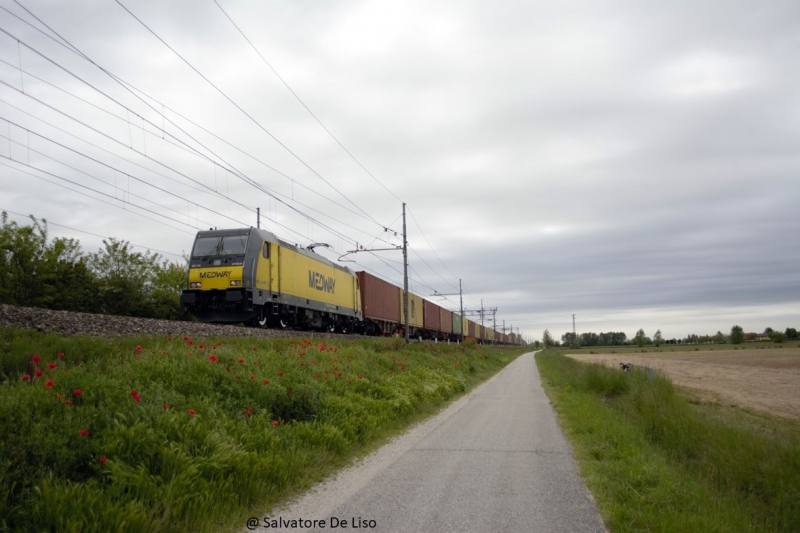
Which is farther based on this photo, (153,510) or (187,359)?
(187,359)

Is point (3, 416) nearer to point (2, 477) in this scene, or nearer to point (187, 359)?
point (2, 477)

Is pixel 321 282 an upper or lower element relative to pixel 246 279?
upper

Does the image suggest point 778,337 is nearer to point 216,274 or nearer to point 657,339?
point 657,339

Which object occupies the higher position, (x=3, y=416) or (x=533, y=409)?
(x=3, y=416)

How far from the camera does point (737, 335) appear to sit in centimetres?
11994

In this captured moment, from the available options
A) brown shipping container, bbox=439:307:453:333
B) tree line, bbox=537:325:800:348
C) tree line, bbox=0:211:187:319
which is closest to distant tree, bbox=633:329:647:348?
tree line, bbox=537:325:800:348

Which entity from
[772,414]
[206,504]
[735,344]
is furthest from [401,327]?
[735,344]

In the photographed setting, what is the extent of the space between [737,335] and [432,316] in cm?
10381

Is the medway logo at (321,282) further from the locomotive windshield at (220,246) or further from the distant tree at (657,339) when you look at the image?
the distant tree at (657,339)

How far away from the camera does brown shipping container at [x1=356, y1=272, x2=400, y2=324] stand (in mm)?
32125

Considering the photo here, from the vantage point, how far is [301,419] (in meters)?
7.90

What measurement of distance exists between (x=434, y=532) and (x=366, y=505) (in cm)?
93

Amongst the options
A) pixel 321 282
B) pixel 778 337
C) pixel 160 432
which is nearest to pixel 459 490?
pixel 160 432

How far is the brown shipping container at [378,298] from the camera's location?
32.1 metres
